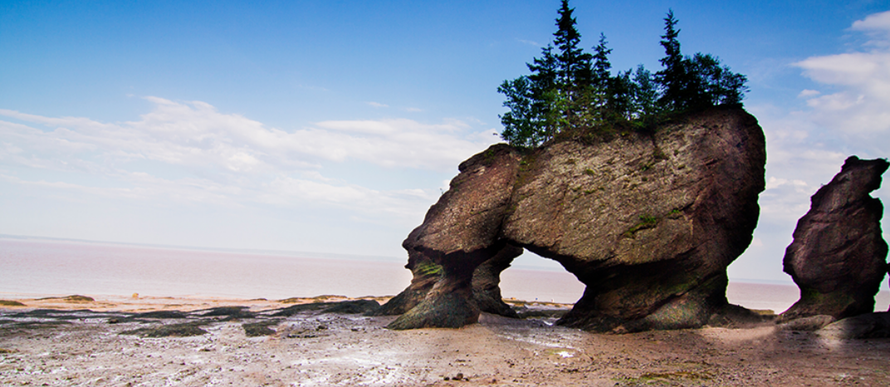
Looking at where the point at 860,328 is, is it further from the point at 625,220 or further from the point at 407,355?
the point at 407,355

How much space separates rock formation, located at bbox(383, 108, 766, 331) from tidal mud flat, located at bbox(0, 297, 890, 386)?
58.2 inches

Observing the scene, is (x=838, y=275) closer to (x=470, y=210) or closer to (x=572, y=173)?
(x=572, y=173)

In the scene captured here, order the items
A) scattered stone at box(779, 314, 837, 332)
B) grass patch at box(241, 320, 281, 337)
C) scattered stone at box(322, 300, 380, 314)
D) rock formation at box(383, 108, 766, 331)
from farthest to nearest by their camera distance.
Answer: scattered stone at box(322, 300, 380, 314)
rock formation at box(383, 108, 766, 331)
grass patch at box(241, 320, 281, 337)
scattered stone at box(779, 314, 837, 332)

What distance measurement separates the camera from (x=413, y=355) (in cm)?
1249

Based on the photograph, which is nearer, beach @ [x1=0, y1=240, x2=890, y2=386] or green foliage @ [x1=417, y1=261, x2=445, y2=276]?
beach @ [x1=0, y1=240, x2=890, y2=386]

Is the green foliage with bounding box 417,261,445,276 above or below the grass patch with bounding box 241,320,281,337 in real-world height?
above

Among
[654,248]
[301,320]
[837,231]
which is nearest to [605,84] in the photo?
[654,248]

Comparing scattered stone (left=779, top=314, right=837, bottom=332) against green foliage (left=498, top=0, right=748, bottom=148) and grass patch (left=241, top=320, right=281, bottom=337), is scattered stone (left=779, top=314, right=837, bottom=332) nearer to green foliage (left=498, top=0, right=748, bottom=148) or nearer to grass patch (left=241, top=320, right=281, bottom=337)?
green foliage (left=498, top=0, right=748, bottom=148)

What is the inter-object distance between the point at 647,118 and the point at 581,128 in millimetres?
2707

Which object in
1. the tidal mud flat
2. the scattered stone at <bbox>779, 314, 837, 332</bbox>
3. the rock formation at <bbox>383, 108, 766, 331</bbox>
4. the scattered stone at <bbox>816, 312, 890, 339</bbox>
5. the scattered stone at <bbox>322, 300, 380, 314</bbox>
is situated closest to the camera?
the tidal mud flat

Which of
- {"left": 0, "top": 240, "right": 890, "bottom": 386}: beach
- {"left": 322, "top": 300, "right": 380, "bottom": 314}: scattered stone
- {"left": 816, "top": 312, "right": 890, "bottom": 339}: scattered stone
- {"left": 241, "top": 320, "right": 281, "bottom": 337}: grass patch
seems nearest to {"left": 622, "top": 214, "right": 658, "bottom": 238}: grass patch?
{"left": 0, "top": 240, "right": 890, "bottom": 386}: beach

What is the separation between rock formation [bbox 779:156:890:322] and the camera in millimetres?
15219

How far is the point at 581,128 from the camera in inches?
767

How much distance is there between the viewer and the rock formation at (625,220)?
1656cm
